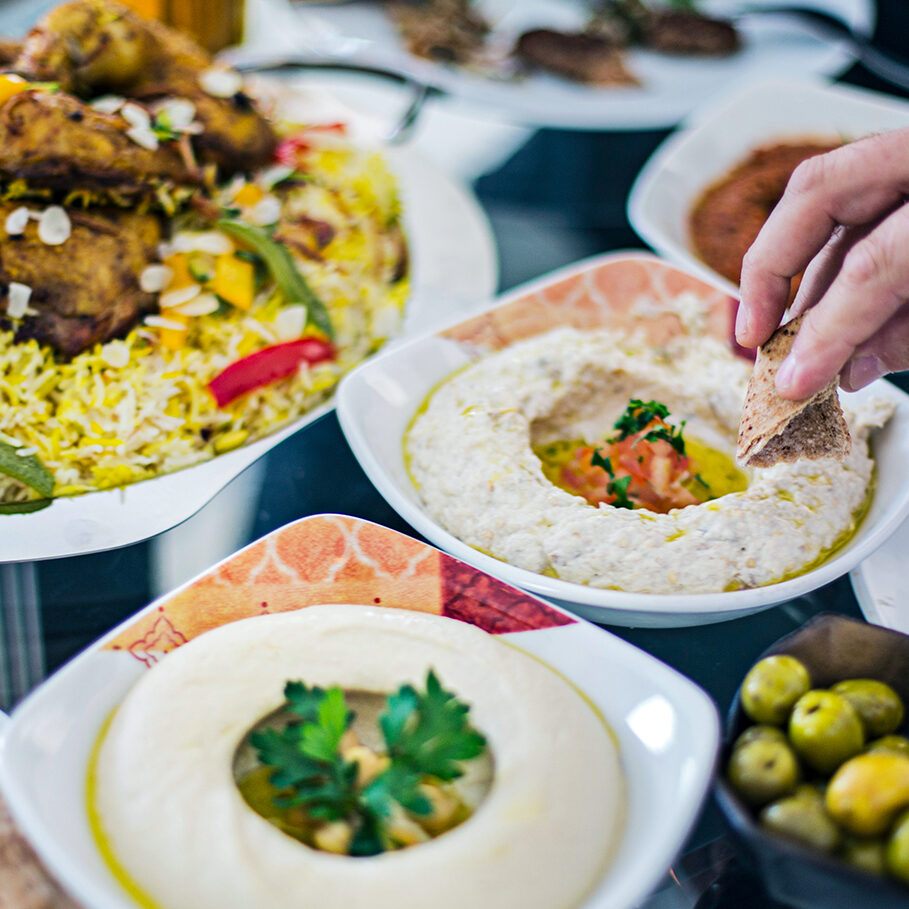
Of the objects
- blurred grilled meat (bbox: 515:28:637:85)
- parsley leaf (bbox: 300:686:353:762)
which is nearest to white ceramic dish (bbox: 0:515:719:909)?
parsley leaf (bbox: 300:686:353:762)

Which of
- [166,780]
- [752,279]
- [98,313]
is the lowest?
[166,780]

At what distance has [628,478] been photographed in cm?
167

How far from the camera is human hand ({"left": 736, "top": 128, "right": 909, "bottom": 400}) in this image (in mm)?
1254

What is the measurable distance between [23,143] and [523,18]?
2.72m

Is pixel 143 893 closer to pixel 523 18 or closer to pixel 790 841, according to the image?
pixel 790 841

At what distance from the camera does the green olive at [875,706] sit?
1155 mm

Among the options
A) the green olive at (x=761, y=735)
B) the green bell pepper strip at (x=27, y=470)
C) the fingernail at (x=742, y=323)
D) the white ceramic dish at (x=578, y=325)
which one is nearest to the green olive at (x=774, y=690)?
the green olive at (x=761, y=735)

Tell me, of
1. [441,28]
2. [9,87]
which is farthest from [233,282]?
[441,28]

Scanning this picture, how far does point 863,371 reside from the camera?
170cm

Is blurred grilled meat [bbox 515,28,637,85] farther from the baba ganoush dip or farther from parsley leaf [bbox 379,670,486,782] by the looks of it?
parsley leaf [bbox 379,670,486,782]

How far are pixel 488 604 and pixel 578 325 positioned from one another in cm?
97

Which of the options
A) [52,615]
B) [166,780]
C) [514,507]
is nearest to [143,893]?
[166,780]

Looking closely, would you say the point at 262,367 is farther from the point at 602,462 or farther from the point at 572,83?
the point at 572,83

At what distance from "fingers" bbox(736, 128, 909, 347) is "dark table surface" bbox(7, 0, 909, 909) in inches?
20.5
